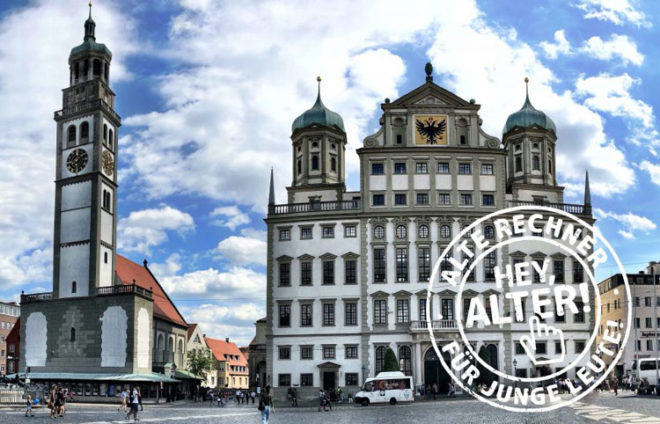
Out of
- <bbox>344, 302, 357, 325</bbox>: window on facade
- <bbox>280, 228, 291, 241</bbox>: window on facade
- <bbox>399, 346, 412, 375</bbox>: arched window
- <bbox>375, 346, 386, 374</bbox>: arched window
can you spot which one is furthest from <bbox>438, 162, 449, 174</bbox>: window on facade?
<bbox>375, 346, 386, 374</bbox>: arched window

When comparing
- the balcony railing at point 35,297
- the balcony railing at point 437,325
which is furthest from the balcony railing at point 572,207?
the balcony railing at point 35,297

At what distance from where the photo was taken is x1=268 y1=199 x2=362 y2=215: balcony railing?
77750mm

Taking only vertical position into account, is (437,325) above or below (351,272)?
below

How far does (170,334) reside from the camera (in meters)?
87.6

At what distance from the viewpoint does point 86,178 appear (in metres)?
75.8

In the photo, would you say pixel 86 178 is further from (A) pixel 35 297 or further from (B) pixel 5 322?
(B) pixel 5 322

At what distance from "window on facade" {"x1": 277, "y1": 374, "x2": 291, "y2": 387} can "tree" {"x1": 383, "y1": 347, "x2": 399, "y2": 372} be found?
32.0 feet

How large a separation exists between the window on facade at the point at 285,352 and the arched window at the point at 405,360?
9.85 metres

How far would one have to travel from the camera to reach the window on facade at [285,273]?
77.2 m

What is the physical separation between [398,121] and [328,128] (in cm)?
921

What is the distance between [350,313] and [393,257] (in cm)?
622

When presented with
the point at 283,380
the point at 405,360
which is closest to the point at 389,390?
the point at 405,360

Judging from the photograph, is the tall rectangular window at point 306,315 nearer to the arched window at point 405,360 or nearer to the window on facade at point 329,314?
the window on facade at point 329,314

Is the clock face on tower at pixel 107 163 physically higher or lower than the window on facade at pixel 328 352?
higher
